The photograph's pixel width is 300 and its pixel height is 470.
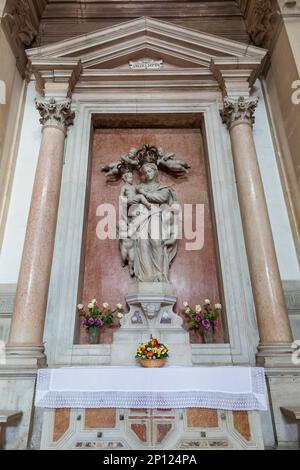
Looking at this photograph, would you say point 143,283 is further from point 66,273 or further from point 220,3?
point 220,3

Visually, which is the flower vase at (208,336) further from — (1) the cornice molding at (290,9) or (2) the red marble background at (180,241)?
(1) the cornice molding at (290,9)

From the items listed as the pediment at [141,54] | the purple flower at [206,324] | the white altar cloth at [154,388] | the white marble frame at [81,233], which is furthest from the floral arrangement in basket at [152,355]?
the pediment at [141,54]

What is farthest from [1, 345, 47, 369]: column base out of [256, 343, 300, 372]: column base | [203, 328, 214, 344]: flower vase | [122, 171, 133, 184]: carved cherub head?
[122, 171, 133, 184]: carved cherub head

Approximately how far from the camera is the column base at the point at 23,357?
3.86m

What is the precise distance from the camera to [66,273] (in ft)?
15.7

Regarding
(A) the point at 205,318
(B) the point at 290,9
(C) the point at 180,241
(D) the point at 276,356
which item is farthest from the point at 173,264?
(B) the point at 290,9

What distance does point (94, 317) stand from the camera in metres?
4.62

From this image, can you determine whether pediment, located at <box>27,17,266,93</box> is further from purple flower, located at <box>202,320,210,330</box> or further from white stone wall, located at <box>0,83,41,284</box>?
purple flower, located at <box>202,320,210,330</box>

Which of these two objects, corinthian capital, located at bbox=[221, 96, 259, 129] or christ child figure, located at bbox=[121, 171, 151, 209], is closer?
christ child figure, located at bbox=[121, 171, 151, 209]

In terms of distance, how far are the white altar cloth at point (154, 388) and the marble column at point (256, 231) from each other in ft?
2.61

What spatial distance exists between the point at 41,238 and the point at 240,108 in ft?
11.9

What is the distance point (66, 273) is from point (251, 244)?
253 centimetres

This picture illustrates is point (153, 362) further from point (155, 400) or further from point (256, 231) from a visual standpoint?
point (256, 231)

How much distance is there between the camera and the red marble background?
5.09 meters
